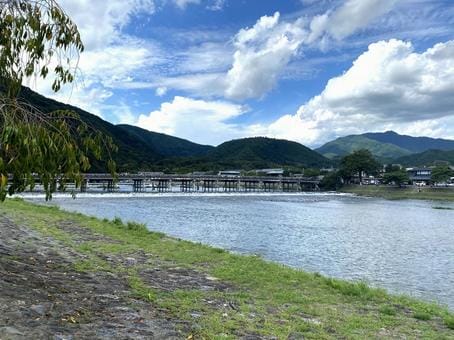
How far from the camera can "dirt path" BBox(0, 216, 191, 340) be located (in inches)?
207

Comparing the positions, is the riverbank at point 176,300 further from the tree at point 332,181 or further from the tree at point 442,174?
the tree at point 332,181

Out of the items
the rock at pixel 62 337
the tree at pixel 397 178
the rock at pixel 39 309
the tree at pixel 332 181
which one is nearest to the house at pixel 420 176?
the tree at pixel 397 178

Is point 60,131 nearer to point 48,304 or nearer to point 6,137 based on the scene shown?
point 6,137

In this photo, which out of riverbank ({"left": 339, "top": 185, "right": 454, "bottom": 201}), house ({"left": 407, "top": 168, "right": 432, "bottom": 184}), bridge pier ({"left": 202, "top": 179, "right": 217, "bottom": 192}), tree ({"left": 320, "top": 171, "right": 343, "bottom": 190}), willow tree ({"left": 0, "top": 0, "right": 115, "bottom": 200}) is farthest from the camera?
tree ({"left": 320, "top": 171, "right": 343, "bottom": 190})

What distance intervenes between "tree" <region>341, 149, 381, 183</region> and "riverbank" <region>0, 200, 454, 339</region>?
133977 millimetres

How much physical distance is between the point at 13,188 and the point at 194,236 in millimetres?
20258

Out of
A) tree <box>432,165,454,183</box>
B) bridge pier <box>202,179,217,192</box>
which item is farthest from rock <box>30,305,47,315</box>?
tree <box>432,165,454,183</box>

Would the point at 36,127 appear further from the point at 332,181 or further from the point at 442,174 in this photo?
the point at 332,181

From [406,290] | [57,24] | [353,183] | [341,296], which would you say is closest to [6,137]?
[57,24]

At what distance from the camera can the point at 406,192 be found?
113 meters

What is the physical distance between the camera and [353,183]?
143375mm

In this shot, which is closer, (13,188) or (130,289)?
(13,188)

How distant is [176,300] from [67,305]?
72.6 inches

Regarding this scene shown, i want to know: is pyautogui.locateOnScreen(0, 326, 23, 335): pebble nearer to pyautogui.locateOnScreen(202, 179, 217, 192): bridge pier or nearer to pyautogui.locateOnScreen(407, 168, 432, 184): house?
pyautogui.locateOnScreen(202, 179, 217, 192): bridge pier
